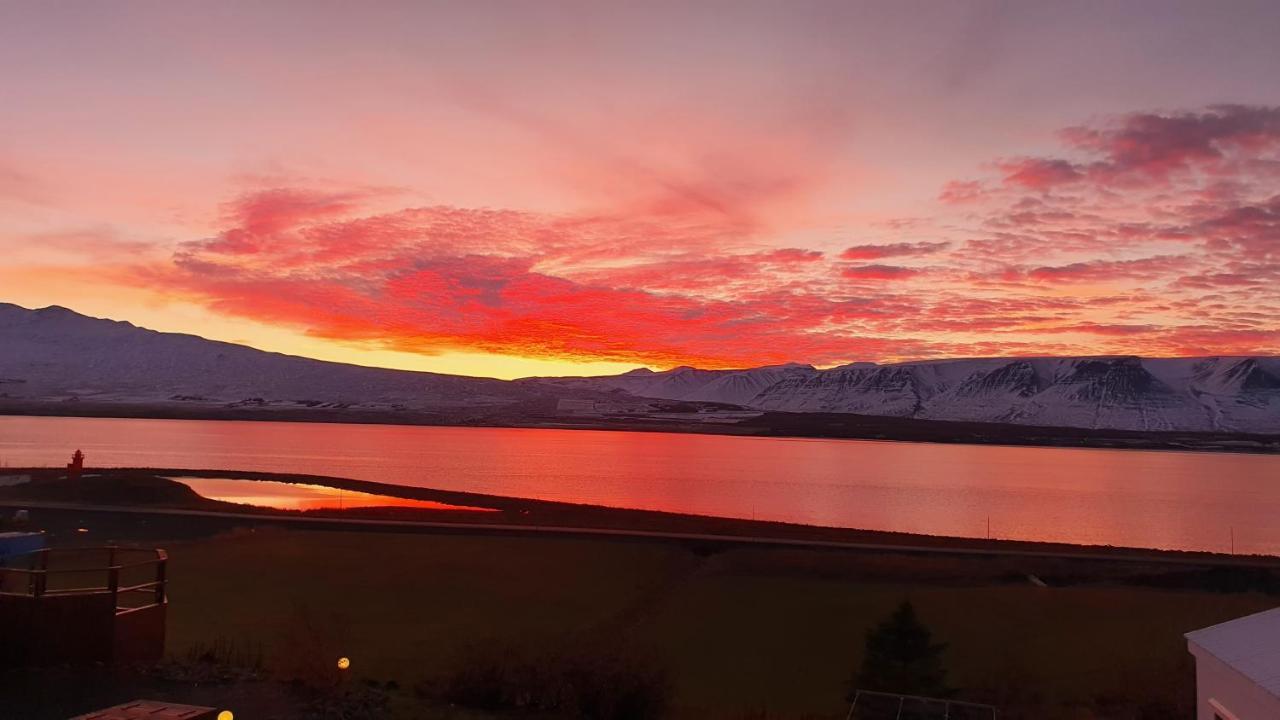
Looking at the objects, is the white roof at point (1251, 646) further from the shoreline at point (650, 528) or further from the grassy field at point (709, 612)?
the shoreline at point (650, 528)

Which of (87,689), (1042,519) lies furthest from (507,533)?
(1042,519)

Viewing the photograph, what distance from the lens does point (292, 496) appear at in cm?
5984

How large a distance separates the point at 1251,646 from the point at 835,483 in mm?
93976

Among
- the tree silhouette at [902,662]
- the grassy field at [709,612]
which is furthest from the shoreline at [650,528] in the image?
the tree silhouette at [902,662]

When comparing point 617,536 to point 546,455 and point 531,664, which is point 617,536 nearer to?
point 531,664

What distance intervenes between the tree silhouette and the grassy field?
161 centimetres

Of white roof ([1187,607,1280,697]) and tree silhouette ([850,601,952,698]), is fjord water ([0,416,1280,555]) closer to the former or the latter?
tree silhouette ([850,601,952,698])

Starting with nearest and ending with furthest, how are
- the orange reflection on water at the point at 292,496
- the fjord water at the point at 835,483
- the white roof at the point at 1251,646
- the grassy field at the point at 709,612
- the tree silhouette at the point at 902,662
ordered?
the white roof at the point at 1251,646 < the tree silhouette at the point at 902,662 < the grassy field at the point at 709,612 < the orange reflection on water at the point at 292,496 < the fjord water at the point at 835,483

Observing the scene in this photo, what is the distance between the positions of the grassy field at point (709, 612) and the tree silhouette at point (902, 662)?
5.29 feet

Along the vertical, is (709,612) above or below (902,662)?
below

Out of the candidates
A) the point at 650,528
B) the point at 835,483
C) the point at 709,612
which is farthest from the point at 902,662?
the point at 835,483

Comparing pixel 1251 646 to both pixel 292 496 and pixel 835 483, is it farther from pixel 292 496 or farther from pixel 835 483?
pixel 835 483

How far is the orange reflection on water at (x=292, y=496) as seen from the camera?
54.2 meters

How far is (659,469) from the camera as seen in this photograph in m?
122
